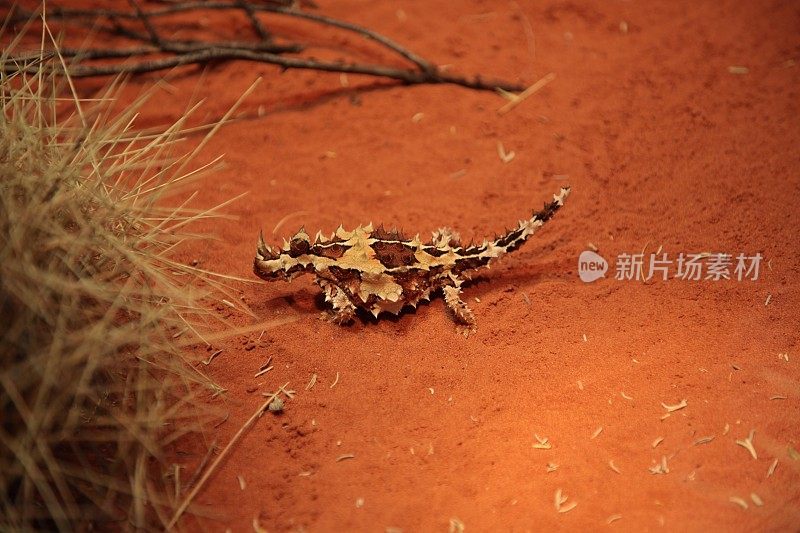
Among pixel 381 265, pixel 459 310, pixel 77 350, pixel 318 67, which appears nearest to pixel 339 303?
pixel 381 265

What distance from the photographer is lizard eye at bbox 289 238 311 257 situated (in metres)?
3.58

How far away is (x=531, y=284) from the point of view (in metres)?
3.86

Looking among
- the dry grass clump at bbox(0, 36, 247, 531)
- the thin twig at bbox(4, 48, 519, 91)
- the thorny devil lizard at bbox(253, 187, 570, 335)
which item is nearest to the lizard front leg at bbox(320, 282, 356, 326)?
the thorny devil lizard at bbox(253, 187, 570, 335)

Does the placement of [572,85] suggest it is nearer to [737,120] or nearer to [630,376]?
[737,120]

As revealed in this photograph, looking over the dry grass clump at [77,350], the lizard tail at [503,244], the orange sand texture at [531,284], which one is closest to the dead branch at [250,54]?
the orange sand texture at [531,284]

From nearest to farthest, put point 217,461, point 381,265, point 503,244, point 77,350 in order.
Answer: point 77,350
point 217,461
point 381,265
point 503,244

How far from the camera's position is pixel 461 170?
466cm

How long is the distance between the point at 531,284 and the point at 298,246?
4.20ft

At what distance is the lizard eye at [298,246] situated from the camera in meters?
3.58

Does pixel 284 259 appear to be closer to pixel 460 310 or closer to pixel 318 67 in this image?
pixel 460 310

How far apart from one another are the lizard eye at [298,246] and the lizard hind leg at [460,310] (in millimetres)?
736

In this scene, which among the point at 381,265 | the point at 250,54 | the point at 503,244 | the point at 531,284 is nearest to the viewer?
the point at 381,265

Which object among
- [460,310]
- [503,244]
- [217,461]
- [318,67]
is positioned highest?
[318,67]

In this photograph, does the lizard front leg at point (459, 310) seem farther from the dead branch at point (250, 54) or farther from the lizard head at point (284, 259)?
the dead branch at point (250, 54)
